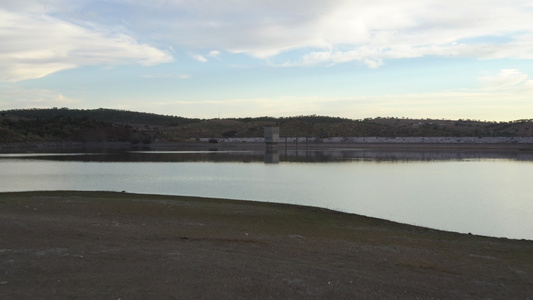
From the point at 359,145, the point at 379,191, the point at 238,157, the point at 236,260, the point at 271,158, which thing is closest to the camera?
the point at 236,260

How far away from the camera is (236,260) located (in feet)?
26.3

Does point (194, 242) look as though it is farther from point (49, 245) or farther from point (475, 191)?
point (475, 191)

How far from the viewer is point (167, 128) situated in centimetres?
16062

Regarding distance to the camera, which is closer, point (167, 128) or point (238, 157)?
point (238, 157)

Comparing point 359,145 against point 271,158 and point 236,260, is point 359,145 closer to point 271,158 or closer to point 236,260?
point 271,158

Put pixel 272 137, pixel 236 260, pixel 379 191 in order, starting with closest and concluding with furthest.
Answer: pixel 236 260 → pixel 379 191 → pixel 272 137

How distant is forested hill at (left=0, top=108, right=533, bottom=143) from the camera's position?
367 ft

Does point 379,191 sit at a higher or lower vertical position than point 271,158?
lower

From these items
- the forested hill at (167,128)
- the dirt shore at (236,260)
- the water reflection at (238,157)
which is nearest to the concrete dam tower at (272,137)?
the water reflection at (238,157)

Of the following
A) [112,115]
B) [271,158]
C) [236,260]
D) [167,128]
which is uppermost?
[112,115]

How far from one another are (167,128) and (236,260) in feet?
515

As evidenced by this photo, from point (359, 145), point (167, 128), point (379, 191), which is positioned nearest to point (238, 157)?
point (379, 191)

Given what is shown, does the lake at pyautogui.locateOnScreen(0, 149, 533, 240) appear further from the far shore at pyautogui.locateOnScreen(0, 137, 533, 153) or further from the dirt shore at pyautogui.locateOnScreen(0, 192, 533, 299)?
the far shore at pyautogui.locateOnScreen(0, 137, 533, 153)

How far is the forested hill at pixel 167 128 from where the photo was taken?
367ft
